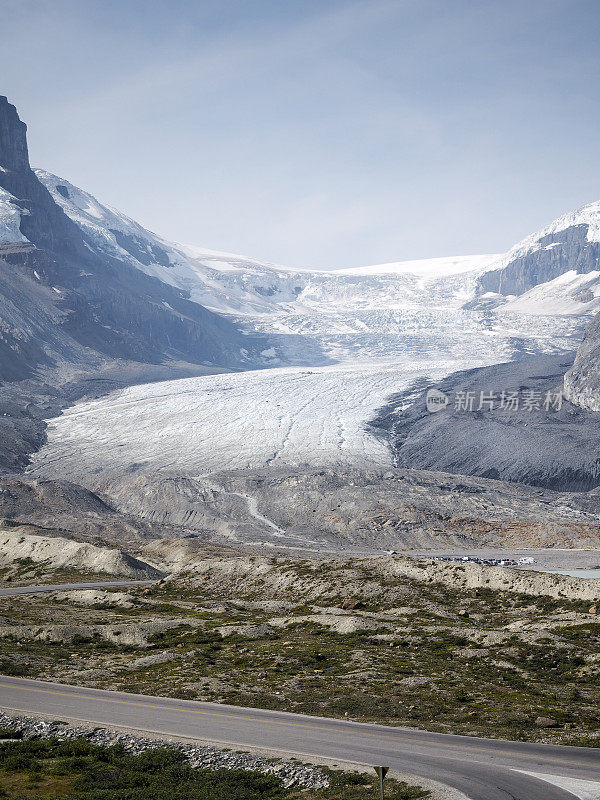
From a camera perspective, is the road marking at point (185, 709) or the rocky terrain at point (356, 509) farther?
the rocky terrain at point (356, 509)

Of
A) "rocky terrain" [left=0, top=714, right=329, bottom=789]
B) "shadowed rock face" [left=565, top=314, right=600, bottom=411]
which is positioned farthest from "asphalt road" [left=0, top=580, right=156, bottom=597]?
"shadowed rock face" [left=565, top=314, right=600, bottom=411]

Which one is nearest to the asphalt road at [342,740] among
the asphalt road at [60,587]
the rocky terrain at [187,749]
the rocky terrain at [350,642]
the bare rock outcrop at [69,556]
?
the rocky terrain at [187,749]

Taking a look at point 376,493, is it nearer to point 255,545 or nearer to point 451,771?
point 255,545

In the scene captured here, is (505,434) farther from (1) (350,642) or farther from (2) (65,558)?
(1) (350,642)

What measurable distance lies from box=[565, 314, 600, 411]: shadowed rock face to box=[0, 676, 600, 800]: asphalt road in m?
129

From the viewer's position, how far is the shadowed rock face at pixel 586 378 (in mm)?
144613

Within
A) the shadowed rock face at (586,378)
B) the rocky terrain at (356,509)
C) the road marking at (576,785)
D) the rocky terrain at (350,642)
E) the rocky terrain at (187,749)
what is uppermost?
the shadowed rock face at (586,378)

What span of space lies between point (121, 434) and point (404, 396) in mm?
69496

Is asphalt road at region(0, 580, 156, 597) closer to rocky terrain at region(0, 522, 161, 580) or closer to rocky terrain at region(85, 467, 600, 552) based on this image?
rocky terrain at region(0, 522, 161, 580)

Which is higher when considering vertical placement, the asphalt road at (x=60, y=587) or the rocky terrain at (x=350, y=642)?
the rocky terrain at (x=350, y=642)

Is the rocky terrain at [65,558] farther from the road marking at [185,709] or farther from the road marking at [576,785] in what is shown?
the road marking at [576,785]

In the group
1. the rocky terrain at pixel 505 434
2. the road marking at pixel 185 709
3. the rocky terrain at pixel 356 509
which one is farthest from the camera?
the rocky terrain at pixel 505 434

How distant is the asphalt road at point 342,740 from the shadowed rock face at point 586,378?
128643 millimetres

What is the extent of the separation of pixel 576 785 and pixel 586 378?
139 metres
